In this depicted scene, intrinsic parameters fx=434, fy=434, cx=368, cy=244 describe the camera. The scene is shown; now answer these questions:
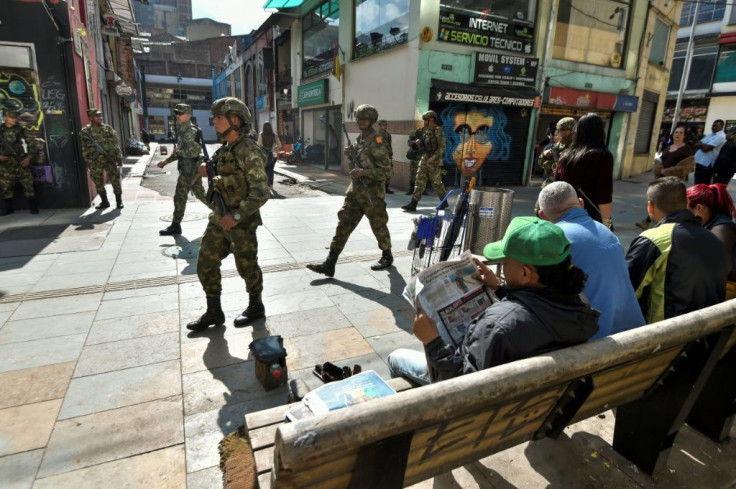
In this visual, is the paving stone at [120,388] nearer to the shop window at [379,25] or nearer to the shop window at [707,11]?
the shop window at [379,25]

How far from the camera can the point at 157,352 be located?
3.45m

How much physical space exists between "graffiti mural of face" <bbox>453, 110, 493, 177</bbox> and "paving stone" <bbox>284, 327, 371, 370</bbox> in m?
9.54

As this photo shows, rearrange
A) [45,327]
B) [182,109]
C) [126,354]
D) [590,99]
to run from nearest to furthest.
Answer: [126,354], [45,327], [182,109], [590,99]

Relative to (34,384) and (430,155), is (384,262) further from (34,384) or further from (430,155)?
(430,155)

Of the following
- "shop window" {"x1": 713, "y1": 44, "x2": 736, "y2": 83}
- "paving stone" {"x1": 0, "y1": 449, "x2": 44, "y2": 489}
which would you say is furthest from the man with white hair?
"shop window" {"x1": 713, "y1": 44, "x2": 736, "y2": 83}

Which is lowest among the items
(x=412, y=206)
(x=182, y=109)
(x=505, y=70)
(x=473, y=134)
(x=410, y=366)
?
(x=412, y=206)

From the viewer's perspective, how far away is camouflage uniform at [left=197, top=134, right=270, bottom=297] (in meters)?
3.66

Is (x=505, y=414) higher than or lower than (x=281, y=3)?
lower

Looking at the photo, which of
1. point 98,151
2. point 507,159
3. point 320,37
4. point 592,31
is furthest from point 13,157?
point 592,31

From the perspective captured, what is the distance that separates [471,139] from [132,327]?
1091 cm

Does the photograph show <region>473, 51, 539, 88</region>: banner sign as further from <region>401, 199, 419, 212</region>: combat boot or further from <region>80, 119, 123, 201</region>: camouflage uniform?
<region>80, 119, 123, 201</region>: camouflage uniform

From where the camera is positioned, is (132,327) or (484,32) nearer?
(132,327)

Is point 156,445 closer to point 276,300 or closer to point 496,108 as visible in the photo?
point 276,300

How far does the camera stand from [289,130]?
26094mm
